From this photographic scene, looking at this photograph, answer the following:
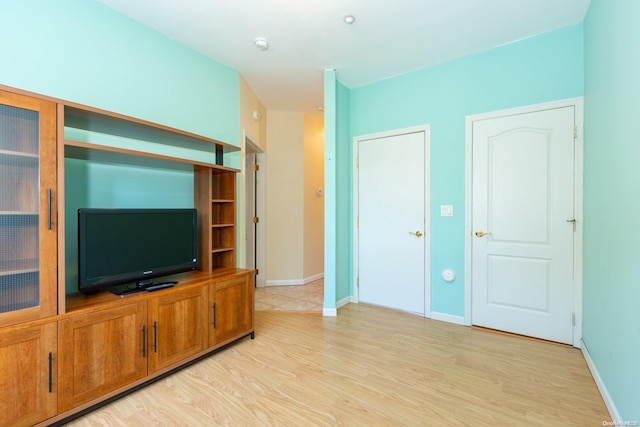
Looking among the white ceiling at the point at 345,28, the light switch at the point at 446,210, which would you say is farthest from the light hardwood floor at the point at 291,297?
the white ceiling at the point at 345,28

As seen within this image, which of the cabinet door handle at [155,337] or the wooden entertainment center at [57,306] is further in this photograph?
the cabinet door handle at [155,337]

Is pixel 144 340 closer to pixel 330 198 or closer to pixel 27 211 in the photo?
pixel 27 211

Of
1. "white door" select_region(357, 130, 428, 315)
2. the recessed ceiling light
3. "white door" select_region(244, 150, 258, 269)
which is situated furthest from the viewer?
"white door" select_region(244, 150, 258, 269)

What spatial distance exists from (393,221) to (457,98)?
147 centimetres

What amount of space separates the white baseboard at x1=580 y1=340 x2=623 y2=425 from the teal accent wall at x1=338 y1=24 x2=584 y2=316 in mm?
965

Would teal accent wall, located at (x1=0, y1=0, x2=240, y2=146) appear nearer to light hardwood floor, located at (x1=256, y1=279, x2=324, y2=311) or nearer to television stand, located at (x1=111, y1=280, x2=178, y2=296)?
television stand, located at (x1=111, y1=280, x2=178, y2=296)

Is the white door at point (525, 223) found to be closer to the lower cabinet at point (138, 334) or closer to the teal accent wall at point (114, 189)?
the lower cabinet at point (138, 334)

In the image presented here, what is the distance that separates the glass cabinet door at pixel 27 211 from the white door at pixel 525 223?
3282 millimetres

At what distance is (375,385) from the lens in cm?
192

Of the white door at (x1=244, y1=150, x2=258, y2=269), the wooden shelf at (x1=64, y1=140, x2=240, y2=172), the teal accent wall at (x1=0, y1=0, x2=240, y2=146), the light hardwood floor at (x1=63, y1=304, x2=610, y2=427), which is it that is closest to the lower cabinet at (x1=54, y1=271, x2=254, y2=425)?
the light hardwood floor at (x1=63, y1=304, x2=610, y2=427)

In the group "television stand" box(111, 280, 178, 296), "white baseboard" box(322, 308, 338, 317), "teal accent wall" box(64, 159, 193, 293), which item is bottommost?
"white baseboard" box(322, 308, 338, 317)

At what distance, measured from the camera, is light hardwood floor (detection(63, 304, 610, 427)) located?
5.29 feet

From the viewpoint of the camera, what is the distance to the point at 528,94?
2.58 meters

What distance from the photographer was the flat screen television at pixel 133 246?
5.79ft
